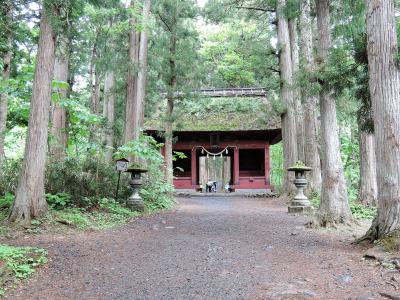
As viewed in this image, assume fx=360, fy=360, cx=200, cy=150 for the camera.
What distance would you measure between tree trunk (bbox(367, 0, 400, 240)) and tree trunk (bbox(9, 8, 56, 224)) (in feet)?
18.2

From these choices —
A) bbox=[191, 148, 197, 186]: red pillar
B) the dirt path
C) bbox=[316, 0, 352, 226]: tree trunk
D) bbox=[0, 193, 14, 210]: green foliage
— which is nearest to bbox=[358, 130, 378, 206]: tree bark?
bbox=[316, 0, 352, 226]: tree trunk

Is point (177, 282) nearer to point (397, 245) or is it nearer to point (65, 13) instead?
point (397, 245)

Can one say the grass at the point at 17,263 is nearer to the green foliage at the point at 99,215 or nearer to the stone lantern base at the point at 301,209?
the green foliage at the point at 99,215

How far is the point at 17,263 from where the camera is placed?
4340 millimetres

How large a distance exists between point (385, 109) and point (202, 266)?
336 cm

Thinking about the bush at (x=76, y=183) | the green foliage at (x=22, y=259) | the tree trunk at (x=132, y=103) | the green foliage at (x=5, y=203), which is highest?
the tree trunk at (x=132, y=103)

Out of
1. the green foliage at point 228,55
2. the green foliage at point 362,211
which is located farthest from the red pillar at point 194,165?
the green foliage at point 362,211

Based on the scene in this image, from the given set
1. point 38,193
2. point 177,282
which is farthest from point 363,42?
point 38,193

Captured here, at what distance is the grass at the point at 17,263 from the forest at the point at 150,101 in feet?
0.33

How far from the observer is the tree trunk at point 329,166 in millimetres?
7402

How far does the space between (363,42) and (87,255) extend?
552 cm

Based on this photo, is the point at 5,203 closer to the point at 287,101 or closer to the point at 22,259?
the point at 22,259

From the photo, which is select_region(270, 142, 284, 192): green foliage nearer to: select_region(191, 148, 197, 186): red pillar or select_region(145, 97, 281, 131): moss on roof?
select_region(145, 97, 281, 131): moss on roof

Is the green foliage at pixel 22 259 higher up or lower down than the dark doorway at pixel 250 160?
lower down
